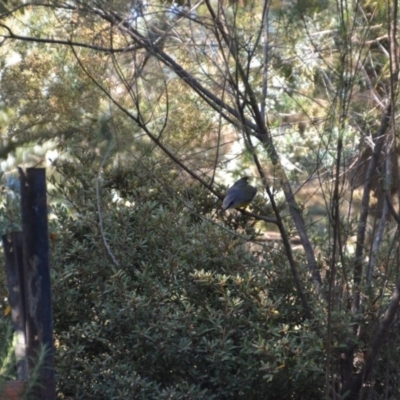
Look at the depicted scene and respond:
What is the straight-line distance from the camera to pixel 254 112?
13.4 feet

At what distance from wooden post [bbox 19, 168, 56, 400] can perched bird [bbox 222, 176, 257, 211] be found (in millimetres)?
2284

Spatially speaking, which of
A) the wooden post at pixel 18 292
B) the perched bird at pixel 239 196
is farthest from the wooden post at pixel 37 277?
the perched bird at pixel 239 196

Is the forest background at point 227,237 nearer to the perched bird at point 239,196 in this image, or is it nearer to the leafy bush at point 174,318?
the leafy bush at point 174,318

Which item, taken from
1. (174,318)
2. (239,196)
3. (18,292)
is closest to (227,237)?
(239,196)

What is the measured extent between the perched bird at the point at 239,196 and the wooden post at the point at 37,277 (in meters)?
2.28

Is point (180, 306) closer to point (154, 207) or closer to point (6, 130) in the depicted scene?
point (154, 207)

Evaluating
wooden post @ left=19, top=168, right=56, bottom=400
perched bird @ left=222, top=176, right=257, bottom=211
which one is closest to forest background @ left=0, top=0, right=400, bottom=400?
perched bird @ left=222, top=176, right=257, bottom=211

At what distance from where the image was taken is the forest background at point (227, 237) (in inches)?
161

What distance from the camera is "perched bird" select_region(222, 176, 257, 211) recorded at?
5000 mm

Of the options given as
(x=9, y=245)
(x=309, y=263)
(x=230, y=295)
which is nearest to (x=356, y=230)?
(x=309, y=263)

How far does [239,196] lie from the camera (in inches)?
201

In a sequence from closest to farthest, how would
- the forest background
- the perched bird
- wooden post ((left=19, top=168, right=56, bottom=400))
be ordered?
wooden post ((left=19, top=168, right=56, bottom=400))
the forest background
the perched bird

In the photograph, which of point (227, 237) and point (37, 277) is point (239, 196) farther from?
point (37, 277)

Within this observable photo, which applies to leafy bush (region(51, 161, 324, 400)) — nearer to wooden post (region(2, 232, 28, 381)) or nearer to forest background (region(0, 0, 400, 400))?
forest background (region(0, 0, 400, 400))
